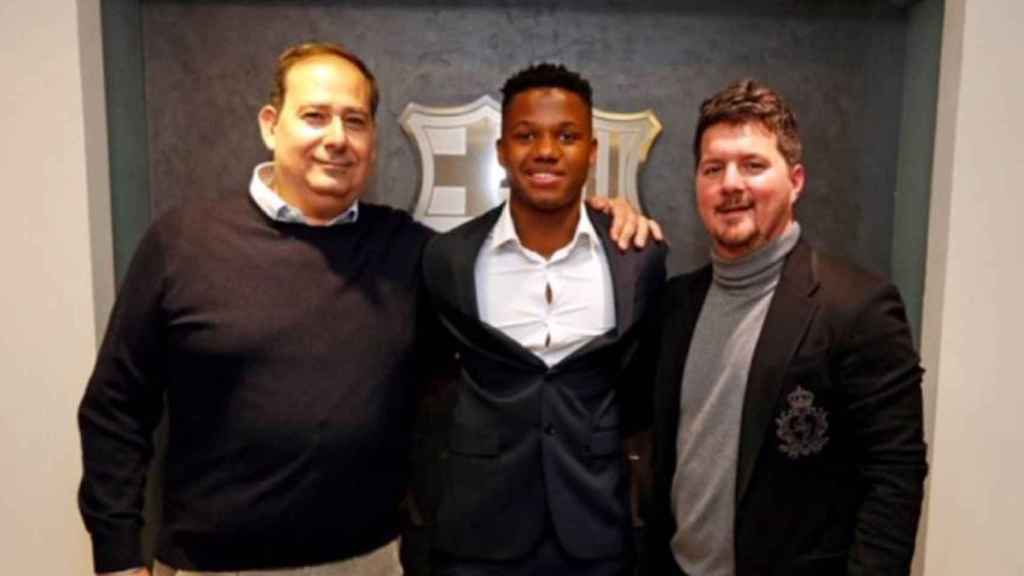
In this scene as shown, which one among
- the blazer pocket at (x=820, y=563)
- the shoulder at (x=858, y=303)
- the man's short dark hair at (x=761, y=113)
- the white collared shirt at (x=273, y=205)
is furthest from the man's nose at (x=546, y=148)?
the blazer pocket at (x=820, y=563)

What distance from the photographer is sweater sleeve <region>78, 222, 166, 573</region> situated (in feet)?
5.04

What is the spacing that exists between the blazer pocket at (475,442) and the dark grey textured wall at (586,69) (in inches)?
32.2

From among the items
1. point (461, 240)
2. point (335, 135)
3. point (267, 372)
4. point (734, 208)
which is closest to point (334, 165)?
point (335, 135)

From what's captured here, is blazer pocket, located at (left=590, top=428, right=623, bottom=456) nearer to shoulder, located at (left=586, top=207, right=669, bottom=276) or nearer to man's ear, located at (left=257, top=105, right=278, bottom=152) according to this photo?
shoulder, located at (left=586, top=207, right=669, bottom=276)

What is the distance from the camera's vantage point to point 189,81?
2230mm

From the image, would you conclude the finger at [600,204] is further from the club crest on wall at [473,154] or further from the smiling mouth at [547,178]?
the club crest on wall at [473,154]

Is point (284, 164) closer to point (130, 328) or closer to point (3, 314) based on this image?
point (130, 328)

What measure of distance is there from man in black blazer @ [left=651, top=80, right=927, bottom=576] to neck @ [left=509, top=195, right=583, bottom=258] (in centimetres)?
30

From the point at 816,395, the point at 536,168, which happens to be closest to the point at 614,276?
the point at 536,168

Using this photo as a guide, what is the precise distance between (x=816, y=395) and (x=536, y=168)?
0.70 meters

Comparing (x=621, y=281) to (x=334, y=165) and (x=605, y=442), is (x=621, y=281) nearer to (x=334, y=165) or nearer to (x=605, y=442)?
(x=605, y=442)

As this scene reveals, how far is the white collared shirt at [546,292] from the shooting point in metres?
1.67

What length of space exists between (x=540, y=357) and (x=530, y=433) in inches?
6.1

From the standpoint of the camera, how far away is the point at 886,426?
1.38 meters
